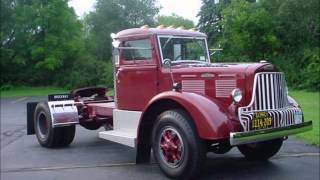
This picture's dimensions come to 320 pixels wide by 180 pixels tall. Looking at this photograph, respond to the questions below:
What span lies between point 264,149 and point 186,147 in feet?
6.92

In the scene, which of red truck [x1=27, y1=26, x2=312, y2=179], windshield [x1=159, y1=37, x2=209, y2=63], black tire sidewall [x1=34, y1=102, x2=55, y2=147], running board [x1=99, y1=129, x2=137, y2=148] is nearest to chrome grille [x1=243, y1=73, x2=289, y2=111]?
red truck [x1=27, y1=26, x2=312, y2=179]

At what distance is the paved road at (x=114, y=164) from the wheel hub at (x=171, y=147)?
→ 1.14 ft

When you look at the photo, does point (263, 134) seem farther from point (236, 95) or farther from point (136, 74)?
point (136, 74)

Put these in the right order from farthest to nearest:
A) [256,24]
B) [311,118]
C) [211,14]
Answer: [311,118] → [256,24] → [211,14]

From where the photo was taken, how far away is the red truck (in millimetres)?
7363

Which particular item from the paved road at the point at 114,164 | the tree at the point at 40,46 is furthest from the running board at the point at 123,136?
the tree at the point at 40,46

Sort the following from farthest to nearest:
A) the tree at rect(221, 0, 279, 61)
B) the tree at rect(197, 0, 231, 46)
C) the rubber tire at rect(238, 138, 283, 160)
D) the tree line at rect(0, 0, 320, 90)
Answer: the rubber tire at rect(238, 138, 283, 160) < the tree line at rect(0, 0, 320, 90) < the tree at rect(221, 0, 279, 61) < the tree at rect(197, 0, 231, 46)

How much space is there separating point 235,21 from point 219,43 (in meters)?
0.38

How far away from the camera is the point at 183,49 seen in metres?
9.16

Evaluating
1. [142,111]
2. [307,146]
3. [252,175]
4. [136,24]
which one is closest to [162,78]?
[142,111]

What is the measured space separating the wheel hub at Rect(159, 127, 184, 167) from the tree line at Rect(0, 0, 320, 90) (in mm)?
1272

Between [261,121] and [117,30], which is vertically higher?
[117,30]

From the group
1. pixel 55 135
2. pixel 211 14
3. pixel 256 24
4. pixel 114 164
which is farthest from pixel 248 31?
pixel 55 135

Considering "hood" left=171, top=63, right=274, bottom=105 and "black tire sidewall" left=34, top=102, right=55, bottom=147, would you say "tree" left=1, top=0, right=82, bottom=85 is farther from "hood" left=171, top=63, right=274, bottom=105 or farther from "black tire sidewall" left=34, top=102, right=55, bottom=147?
"hood" left=171, top=63, right=274, bottom=105
